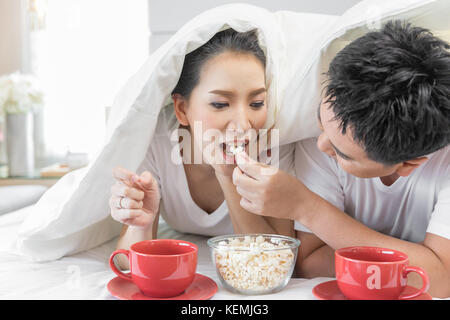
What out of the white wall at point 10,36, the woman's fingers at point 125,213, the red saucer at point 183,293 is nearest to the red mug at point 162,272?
the red saucer at point 183,293

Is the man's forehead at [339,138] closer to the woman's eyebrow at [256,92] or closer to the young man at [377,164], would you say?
the young man at [377,164]

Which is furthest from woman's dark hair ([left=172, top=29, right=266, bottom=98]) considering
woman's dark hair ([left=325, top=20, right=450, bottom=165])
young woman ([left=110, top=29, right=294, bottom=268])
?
woman's dark hair ([left=325, top=20, right=450, bottom=165])

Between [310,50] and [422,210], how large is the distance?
17.6 inches

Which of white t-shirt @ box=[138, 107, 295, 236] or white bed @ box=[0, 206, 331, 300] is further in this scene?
white t-shirt @ box=[138, 107, 295, 236]

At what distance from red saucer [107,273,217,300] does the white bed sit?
0.06 feet

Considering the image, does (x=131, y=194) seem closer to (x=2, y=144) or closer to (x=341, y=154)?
(x=341, y=154)

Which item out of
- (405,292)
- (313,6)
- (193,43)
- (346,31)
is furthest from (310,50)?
(313,6)

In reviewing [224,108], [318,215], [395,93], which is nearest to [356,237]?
[318,215]

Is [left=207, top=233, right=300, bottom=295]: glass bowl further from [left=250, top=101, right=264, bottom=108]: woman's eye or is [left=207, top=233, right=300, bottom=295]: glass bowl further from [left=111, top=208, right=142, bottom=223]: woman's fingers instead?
[left=250, top=101, right=264, bottom=108]: woman's eye

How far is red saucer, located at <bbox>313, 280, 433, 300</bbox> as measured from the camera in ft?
2.29

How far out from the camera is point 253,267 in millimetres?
741

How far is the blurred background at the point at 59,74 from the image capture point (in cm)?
254

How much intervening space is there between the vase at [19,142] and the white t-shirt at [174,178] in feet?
5.11

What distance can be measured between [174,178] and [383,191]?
1.84 ft
